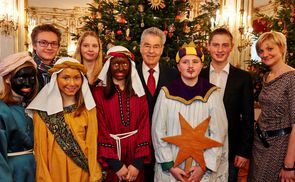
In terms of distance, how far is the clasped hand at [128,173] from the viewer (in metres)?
2.63

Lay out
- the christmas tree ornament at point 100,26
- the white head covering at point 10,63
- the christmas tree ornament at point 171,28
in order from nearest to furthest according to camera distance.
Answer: the white head covering at point 10,63 → the christmas tree ornament at point 171,28 → the christmas tree ornament at point 100,26

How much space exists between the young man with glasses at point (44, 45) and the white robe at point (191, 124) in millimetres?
1322

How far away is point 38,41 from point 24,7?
14.6 ft

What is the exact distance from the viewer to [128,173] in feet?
8.68

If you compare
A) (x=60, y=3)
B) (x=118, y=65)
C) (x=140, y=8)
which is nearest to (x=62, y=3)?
(x=60, y=3)

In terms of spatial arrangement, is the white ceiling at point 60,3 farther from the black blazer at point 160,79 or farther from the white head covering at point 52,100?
the white head covering at point 52,100

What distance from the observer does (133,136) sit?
9.00 ft

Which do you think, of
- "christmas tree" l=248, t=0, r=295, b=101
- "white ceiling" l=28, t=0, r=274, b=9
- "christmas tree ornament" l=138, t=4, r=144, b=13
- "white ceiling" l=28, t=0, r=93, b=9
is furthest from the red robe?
"white ceiling" l=28, t=0, r=93, b=9


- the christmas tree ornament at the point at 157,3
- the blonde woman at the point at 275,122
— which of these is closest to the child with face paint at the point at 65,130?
the blonde woman at the point at 275,122

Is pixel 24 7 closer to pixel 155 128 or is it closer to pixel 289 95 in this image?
pixel 155 128

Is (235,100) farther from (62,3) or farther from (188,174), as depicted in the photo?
(62,3)

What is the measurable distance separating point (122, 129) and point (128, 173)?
1.26 ft

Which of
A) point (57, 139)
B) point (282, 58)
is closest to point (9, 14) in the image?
point (57, 139)

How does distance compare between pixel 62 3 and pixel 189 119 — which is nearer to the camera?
pixel 189 119
